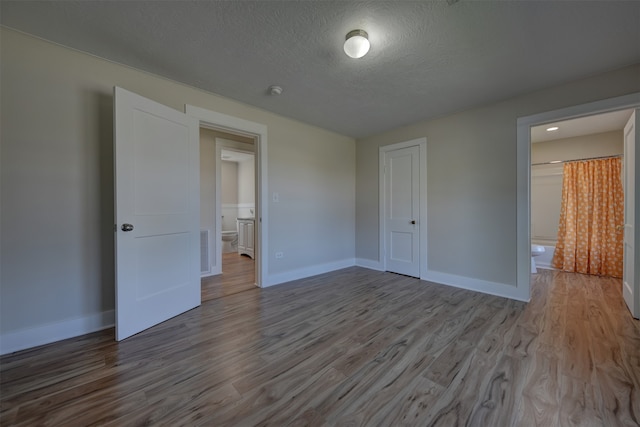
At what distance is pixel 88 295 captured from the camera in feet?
7.17

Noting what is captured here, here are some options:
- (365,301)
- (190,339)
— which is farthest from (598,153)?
(190,339)

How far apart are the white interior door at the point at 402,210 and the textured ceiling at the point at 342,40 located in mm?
1284

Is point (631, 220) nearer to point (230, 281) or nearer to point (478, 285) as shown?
point (478, 285)

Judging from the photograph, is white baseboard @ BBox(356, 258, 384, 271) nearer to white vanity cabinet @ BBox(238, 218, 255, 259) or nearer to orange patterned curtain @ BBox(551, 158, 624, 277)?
white vanity cabinet @ BBox(238, 218, 255, 259)

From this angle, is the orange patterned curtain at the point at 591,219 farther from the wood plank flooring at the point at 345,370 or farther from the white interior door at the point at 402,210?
the white interior door at the point at 402,210

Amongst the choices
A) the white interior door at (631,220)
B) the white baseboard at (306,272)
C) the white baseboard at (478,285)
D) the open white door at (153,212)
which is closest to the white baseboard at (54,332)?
the open white door at (153,212)

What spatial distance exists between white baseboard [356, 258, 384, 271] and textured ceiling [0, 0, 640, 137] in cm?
273

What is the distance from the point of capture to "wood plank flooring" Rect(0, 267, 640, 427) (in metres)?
1.32

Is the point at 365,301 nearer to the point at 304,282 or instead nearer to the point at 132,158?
the point at 304,282

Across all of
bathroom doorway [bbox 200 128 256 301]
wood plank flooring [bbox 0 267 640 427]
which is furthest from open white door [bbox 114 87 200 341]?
→ bathroom doorway [bbox 200 128 256 301]

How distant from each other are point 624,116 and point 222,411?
5557mm

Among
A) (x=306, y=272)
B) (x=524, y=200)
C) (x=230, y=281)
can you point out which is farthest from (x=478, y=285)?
(x=230, y=281)

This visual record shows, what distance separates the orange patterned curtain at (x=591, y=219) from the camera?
3.91 meters

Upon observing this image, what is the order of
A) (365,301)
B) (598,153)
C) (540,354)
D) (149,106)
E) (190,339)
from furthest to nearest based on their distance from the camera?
1. (598,153)
2. (365,301)
3. (149,106)
4. (190,339)
5. (540,354)
